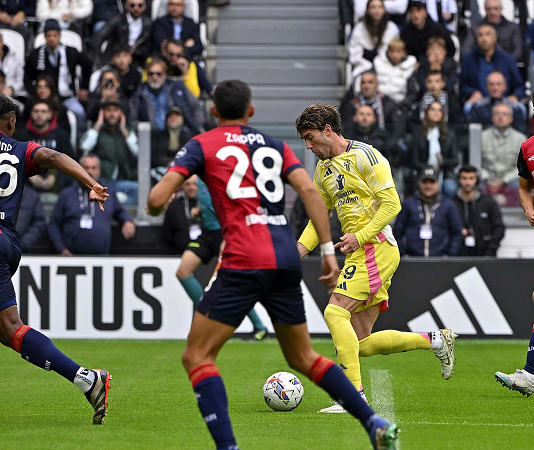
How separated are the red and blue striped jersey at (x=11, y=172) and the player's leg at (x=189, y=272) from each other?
5329 millimetres

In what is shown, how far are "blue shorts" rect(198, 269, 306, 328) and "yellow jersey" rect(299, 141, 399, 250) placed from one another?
2.08 m

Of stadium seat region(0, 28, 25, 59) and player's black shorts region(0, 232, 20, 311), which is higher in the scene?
stadium seat region(0, 28, 25, 59)

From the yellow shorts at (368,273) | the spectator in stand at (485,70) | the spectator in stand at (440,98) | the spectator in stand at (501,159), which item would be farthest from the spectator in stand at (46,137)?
the yellow shorts at (368,273)

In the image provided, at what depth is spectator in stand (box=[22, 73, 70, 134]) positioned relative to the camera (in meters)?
15.3

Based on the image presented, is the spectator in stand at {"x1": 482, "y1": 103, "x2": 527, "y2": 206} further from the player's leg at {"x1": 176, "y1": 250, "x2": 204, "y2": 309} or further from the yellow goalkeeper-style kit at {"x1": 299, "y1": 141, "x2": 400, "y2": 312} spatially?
the yellow goalkeeper-style kit at {"x1": 299, "y1": 141, "x2": 400, "y2": 312}

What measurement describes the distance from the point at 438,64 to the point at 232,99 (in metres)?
11.5

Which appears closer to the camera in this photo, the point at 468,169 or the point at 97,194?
the point at 97,194

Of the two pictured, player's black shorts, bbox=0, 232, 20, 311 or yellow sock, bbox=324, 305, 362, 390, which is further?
yellow sock, bbox=324, 305, 362, 390

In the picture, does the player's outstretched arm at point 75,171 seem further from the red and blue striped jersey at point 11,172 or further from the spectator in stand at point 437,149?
the spectator in stand at point 437,149

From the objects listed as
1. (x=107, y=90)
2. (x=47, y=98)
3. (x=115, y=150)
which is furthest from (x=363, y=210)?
(x=107, y=90)

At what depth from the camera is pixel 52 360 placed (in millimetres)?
7105

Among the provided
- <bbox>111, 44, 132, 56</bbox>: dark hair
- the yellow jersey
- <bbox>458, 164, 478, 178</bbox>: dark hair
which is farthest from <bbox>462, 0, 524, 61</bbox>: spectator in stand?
the yellow jersey

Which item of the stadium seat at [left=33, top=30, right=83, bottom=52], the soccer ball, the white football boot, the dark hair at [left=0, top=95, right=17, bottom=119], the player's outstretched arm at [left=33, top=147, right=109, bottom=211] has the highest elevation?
the dark hair at [left=0, top=95, right=17, bottom=119]

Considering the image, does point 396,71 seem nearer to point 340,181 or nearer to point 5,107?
point 340,181
